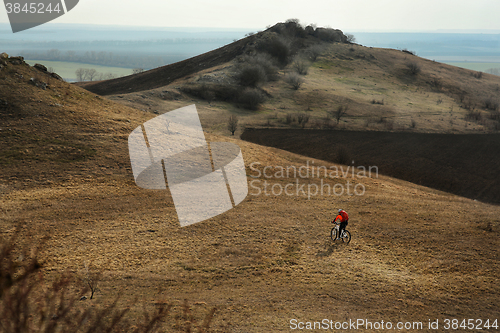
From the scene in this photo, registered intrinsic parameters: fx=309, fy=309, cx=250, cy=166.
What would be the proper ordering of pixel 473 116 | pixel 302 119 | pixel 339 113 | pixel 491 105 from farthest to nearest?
1. pixel 491 105
2. pixel 473 116
3. pixel 339 113
4. pixel 302 119

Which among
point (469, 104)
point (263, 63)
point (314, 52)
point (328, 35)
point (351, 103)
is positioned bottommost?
point (351, 103)

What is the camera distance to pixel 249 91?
166 ft

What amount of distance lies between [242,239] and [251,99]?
38.1 metres

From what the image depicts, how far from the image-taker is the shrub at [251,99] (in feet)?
162

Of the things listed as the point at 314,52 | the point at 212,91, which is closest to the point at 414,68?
the point at 314,52

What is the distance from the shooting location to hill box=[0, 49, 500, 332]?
10.0 m

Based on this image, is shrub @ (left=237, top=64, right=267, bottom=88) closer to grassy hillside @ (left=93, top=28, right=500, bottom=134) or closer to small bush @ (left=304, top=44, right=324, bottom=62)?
grassy hillside @ (left=93, top=28, right=500, bottom=134)

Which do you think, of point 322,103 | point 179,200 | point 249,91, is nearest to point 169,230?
point 179,200

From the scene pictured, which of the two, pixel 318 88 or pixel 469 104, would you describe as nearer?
pixel 469 104

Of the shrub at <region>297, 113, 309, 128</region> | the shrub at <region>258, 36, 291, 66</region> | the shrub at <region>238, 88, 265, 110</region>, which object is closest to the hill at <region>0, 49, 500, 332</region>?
the shrub at <region>297, 113, 309, 128</region>

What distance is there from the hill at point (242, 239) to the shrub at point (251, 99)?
92.5 ft

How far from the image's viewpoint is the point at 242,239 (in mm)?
14039

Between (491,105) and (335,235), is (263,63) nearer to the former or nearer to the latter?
(491,105)

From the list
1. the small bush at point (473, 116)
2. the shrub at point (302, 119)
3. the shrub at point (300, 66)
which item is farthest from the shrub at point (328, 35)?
the shrub at point (302, 119)
